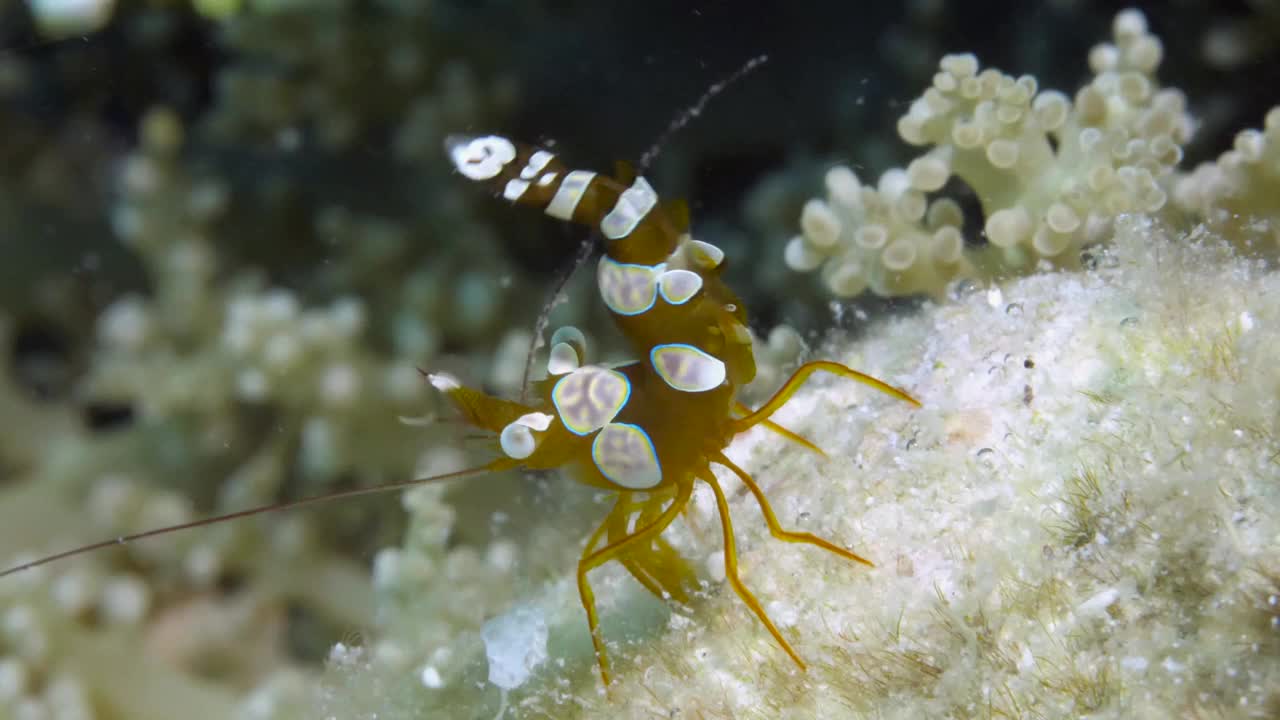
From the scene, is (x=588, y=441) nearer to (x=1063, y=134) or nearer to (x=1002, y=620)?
(x=1002, y=620)

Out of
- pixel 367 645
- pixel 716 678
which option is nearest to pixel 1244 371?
pixel 716 678

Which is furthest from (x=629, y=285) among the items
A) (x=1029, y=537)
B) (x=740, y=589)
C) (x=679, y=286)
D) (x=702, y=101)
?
(x=1029, y=537)

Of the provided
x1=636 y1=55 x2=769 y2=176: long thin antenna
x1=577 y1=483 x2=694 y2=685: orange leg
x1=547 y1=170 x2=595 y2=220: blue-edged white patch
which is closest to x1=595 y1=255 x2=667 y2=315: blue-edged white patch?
x1=547 y1=170 x2=595 y2=220: blue-edged white patch

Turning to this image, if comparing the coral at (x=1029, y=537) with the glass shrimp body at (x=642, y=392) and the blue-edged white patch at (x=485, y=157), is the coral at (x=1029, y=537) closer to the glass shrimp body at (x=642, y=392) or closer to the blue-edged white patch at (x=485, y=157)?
the glass shrimp body at (x=642, y=392)

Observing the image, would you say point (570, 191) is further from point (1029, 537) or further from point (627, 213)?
point (1029, 537)

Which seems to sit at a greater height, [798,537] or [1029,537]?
[1029,537]

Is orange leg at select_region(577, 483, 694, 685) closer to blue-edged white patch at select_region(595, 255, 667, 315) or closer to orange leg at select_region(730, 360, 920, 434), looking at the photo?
orange leg at select_region(730, 360, 920, 434)
